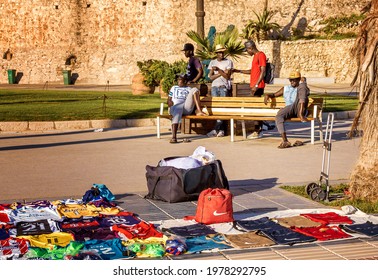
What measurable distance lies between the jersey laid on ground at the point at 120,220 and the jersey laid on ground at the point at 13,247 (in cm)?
99

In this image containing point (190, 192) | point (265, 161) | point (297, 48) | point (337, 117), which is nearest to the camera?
point (190, 192)

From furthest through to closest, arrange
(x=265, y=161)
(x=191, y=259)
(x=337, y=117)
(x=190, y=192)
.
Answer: (x=337, y=117)
(x=265, y=161)
(x=190, y=192)
(x=191, y=259)

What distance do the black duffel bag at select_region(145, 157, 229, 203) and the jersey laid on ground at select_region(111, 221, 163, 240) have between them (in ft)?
3.94

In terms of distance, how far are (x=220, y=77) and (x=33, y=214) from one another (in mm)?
8219

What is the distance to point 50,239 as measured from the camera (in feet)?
23.5

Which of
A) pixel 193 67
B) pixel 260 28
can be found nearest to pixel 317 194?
pixel 193 67

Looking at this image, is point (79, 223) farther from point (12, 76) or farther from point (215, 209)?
point (12, 76)

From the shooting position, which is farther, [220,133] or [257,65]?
[220,133]

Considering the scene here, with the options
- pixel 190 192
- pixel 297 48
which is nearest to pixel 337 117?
pixel 190 192

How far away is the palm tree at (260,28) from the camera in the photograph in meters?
41.8

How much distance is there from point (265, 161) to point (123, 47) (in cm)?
3457

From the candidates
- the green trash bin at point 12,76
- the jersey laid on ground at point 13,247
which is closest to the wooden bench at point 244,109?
the jersey laid on ground at point 13,247

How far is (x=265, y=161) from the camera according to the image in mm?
12102

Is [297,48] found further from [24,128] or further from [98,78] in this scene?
[24,128]
